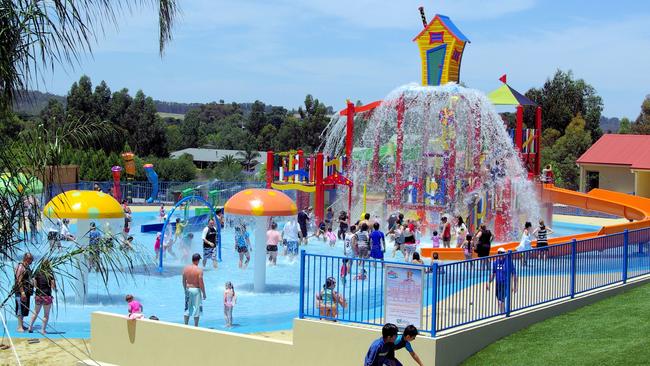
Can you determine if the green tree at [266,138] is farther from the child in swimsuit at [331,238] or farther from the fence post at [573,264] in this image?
the fence post at [573,264]

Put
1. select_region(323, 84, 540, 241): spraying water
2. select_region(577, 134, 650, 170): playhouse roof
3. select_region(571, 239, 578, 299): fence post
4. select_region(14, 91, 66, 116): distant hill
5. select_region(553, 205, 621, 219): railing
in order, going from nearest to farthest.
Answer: select_region(14, 91, 66, 116): distant hill < select_region(571, 239, 578, 299): fence post < select_region(323, 84, 540, 241): spraying water < select_region(553, 205, 621, 219): railing < select_region(577, 134, 650, 170): playhouse roof

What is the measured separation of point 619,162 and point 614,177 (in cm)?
172

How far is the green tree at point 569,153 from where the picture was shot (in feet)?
169

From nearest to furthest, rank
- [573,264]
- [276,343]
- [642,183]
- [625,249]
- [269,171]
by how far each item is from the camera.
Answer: [276,343], [573,264], [625,249], [269,171], [642,183]

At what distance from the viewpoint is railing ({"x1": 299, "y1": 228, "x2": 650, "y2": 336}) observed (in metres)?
11.3

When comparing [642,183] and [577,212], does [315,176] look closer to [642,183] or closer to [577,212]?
[577,212]

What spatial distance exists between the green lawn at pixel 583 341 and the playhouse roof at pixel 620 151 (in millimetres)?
29965

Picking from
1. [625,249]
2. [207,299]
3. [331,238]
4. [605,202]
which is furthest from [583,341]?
[605,202]

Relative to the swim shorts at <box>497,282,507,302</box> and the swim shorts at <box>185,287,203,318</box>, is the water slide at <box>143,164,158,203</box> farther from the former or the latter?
the swim shorts at <box>497,282,507,302</box>

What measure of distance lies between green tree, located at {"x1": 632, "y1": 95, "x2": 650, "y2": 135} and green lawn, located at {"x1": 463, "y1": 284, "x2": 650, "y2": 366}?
4885 cm

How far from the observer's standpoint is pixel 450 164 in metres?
25.2

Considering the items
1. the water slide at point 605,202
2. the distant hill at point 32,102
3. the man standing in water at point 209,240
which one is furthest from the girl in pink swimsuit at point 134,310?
the water slide at point 605,202

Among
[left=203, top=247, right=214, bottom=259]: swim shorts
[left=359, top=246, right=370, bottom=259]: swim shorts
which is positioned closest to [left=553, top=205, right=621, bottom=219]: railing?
[left=359, top=246, right=370, bottom=259]: swim shorts

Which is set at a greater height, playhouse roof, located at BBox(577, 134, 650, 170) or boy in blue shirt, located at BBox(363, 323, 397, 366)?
playhouse roof, located at BBox(577, 134, 650, 170)
